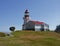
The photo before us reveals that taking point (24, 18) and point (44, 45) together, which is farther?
point (24, 18)

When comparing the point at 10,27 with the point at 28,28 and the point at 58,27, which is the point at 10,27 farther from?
the point at 58,27

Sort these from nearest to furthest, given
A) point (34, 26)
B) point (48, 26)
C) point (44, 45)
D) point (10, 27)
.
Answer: point (44, 45), point (10, 27), point (34, 26), point (48, 26)

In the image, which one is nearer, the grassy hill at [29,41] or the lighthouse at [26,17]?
the grassy hill at [29,41]

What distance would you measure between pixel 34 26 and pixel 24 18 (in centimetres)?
880

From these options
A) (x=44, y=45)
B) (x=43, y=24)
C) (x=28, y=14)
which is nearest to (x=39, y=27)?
(x=43, y=24)

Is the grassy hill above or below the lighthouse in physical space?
below

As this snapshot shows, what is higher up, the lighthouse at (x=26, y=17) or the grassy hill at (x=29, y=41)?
the lighthouse at (x=26, y=17)

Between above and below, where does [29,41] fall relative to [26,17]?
below

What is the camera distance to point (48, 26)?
139 meters

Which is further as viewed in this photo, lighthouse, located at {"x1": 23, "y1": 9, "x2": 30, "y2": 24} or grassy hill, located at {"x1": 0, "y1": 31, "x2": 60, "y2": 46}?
lighthouse, located at {"x1": 23, "y1": 9, "x2": 30, "y2": 24}

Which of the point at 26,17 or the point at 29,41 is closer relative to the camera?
the point at 29,41

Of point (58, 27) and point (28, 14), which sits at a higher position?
point (28, 14)

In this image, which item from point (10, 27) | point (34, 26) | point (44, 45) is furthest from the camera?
point (34, 26)

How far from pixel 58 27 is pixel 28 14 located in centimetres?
2641
